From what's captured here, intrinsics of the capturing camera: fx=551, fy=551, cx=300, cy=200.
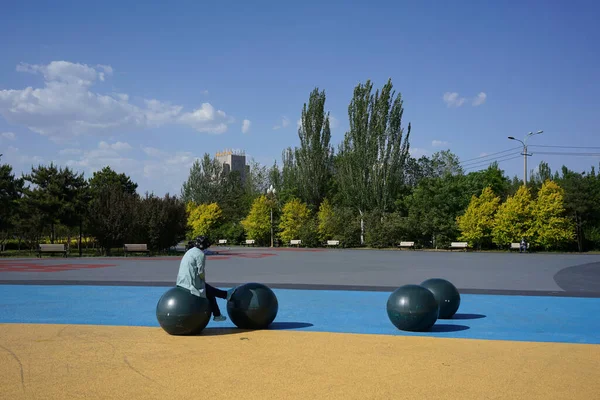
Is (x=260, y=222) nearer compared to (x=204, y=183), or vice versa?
(x=260, y=222)

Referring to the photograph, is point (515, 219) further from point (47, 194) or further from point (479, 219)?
point (47, 194)

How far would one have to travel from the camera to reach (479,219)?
49.4 meters

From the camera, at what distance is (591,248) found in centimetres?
4784

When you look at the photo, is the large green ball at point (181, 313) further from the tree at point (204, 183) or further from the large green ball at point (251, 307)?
the tree at point (204, 183)

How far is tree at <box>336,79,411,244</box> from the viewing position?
57.9 meters

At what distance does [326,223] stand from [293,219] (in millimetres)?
5280

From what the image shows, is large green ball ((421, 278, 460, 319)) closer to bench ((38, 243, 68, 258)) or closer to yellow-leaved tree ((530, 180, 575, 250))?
bench ((38, 243, 68, 258))

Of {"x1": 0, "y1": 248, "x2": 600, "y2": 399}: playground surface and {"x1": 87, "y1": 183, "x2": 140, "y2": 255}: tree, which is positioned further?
{"x1": 87, "y1": 183, "x2": 140, "y2": 255}: tree

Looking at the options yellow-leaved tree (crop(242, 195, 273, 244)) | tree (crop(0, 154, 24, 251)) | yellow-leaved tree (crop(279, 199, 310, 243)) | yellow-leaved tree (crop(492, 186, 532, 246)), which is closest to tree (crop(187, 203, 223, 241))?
yellow-leaved tree (crop(242, 195, 273, 244))

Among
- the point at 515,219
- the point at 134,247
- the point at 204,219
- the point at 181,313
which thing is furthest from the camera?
the point at 204,219

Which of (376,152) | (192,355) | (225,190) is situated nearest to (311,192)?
(376,152)

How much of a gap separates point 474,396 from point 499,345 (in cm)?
318

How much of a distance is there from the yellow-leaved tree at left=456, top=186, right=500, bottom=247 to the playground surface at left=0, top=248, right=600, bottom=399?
34.1m

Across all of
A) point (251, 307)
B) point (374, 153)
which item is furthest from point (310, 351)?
point (374, 153)
